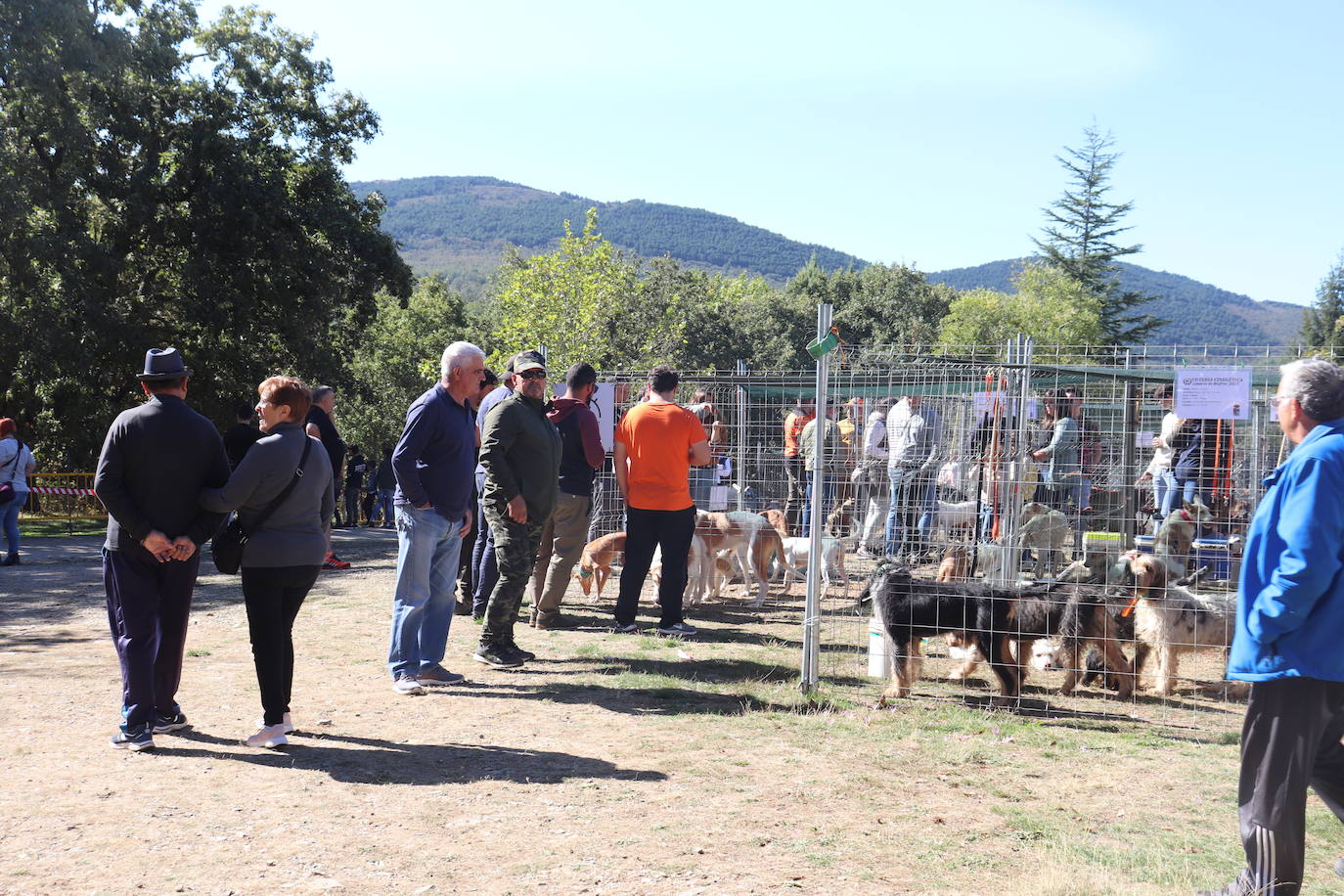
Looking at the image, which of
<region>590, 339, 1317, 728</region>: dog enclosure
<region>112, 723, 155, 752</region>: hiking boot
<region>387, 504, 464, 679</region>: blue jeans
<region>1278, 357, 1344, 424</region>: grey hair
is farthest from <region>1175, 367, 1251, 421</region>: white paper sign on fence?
<region>112, 723, 155, 752</region>: hiking boot

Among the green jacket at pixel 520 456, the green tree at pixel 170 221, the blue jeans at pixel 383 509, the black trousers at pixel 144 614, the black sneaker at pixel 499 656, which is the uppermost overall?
the green tree at pixel 170 221

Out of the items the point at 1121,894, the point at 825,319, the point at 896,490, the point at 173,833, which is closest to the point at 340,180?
the point at 896,490

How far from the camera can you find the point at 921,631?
252 inches

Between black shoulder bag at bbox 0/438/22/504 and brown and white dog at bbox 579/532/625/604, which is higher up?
black shoulder bag at bbox 0/438/22/504

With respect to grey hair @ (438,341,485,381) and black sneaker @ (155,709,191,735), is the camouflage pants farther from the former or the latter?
black sneaker @ (155,709,191,735)

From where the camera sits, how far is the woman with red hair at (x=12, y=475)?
1234 centimetres

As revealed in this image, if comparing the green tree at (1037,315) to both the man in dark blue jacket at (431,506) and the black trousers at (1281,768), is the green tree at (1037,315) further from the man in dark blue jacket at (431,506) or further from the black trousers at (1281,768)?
the black trousers at (1281,768)

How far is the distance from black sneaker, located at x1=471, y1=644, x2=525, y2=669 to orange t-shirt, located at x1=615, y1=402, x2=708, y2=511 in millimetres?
1590

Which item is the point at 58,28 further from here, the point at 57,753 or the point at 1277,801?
the point at 1277,801

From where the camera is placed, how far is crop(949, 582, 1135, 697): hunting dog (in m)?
6.42

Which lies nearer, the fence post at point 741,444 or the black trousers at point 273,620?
the black trousers at point 273,620

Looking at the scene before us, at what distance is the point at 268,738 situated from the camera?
16.9 feet

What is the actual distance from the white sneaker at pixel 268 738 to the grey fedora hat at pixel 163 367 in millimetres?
1761

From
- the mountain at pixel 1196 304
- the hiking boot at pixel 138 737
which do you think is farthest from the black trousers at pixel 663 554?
the mountain at pixel 1196 304
